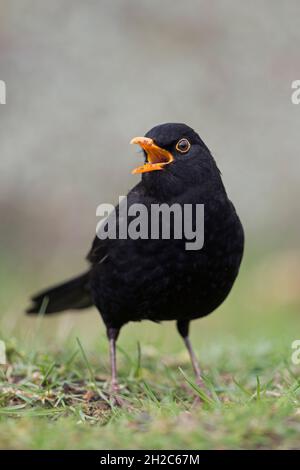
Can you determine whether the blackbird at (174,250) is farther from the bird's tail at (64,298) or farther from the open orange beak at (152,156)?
the bird's tail at (64,298)

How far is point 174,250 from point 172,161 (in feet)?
1.66

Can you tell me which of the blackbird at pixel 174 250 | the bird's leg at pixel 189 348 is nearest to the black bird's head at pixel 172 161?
the blackbird at pixel 174 250

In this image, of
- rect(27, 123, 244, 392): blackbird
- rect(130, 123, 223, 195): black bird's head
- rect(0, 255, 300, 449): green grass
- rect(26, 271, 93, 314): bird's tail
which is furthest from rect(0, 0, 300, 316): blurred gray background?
rect(130, 123, 223, 195): black bird's head

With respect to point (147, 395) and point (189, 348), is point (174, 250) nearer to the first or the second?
point (147, 395)

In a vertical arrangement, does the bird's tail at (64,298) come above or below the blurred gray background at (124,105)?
below

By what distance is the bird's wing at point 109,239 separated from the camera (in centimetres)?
485

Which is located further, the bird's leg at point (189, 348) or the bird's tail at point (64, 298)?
the bird's tail at point (64, 298)

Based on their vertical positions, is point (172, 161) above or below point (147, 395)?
above

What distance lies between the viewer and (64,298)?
6117 millimetres

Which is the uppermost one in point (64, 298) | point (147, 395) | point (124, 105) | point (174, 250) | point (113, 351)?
point (124, 105)

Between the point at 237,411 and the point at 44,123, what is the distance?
928 cm

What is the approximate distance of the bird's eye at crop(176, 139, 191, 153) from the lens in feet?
15.0

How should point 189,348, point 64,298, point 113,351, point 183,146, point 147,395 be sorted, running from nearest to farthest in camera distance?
point 147,395, point 183,146, point 113,351, point 189,348, point 64,298

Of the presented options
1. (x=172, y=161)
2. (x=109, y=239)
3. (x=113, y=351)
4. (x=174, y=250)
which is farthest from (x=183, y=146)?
(x=113, y=351)
